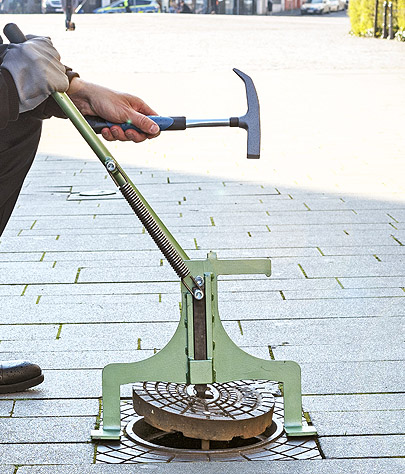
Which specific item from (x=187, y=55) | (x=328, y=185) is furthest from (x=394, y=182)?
(x=187, y=55)

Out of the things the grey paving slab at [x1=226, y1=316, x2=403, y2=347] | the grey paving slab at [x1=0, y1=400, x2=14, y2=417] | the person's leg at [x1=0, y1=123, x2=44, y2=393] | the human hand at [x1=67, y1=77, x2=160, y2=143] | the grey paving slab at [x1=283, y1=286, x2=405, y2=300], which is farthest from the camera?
the grey paving slab at [x1=283, y1=286, x2=405, y2=300]

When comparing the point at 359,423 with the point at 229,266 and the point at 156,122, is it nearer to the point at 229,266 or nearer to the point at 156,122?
the point at 229,266

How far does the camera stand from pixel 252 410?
10.3ft

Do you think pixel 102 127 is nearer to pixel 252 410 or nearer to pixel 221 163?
pixel 252 410

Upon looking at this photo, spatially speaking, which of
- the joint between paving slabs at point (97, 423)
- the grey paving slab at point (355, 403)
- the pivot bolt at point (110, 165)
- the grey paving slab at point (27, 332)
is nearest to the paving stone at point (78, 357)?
the grey paving slab at point (27, 332)

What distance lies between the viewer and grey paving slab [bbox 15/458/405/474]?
2.85m

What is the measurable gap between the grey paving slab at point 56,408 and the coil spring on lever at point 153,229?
71cm

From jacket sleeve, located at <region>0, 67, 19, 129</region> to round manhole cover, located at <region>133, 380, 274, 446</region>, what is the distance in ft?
3.45

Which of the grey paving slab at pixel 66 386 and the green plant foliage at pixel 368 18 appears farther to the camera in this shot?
the green plant foliage at pixel 368 18

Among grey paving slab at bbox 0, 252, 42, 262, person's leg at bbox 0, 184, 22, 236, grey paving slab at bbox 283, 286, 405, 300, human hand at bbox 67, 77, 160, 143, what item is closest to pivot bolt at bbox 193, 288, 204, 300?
human hand at bbox 67, 77, 160, 143

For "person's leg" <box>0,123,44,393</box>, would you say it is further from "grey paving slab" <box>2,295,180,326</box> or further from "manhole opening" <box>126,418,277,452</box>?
"grey paving slab" <box>2,295,180,326</box>

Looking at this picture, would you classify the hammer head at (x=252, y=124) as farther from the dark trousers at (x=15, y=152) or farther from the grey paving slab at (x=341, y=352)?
the grey paving slab at (x=341, y=352)

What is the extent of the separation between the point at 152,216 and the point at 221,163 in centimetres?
571

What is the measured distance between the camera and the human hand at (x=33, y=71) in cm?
267
